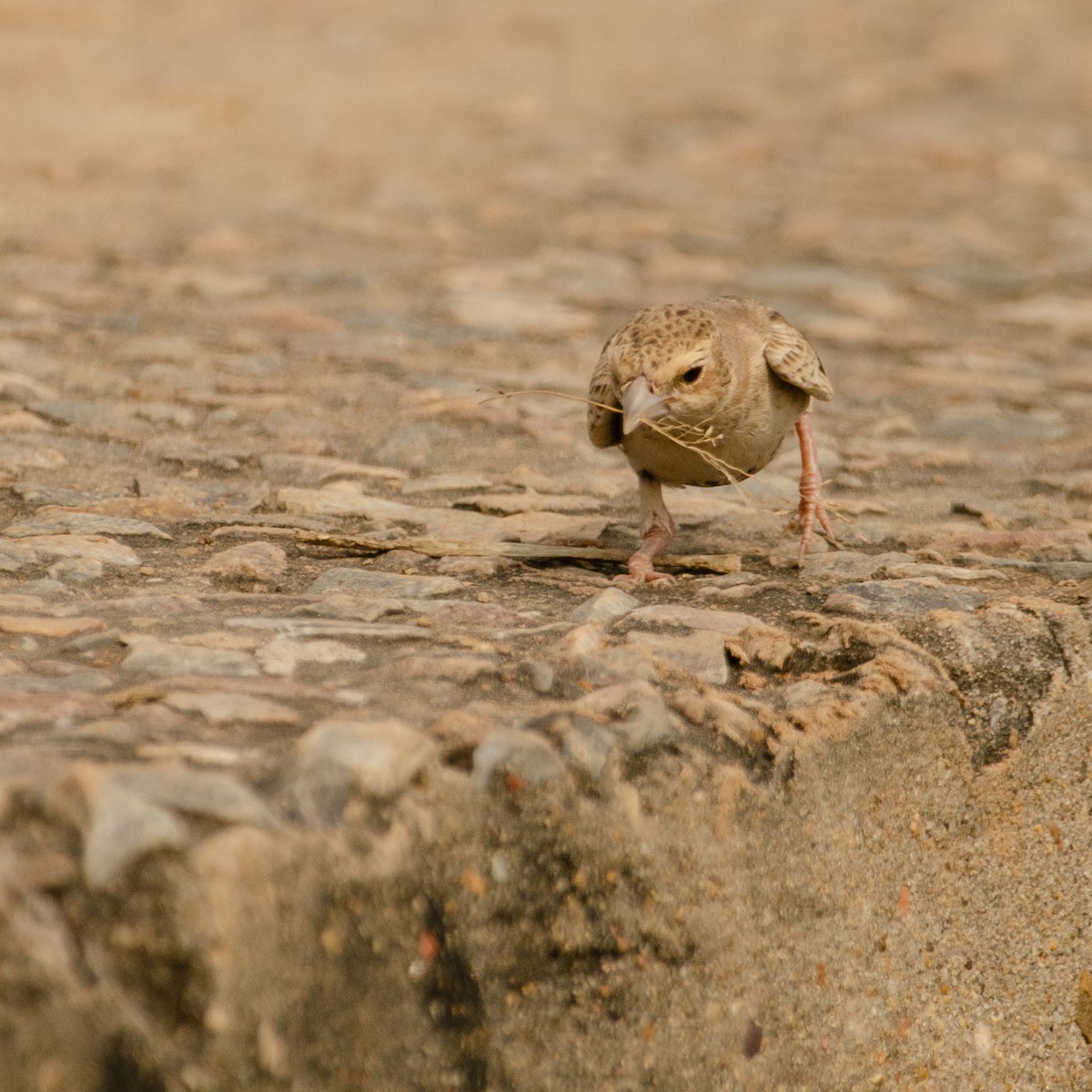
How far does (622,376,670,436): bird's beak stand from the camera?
416 centimetres

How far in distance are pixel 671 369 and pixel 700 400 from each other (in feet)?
0.46

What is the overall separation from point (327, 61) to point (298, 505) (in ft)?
31.4

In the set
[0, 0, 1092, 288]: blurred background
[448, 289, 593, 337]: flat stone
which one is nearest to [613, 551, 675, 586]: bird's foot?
[448, 289, 593, 337]: flat stone

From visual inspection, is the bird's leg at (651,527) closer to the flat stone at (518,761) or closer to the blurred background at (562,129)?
the flat stone at (518,761)

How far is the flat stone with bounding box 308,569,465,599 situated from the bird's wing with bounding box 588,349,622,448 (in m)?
0.75

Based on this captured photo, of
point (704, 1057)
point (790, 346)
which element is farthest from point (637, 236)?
point (704, 1057)

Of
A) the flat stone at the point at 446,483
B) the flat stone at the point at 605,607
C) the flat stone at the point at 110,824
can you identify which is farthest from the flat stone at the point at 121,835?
the flat stone at the point at 446,483

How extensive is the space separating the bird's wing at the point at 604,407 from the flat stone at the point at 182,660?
164 centimetres

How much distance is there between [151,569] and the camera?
3984mm

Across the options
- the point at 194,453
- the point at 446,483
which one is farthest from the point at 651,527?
the point at 194,453

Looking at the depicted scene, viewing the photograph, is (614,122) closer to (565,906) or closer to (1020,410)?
(1020,410)

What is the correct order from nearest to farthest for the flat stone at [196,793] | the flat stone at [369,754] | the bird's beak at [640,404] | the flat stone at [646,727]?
the flat stone at [196,793]
the flat stone at [369,754]
the flat stone at [646,727]
the bird's beak at [640,404]

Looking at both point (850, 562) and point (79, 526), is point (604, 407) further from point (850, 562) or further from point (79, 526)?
point (79, 526)

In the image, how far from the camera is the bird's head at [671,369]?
4.21 m
